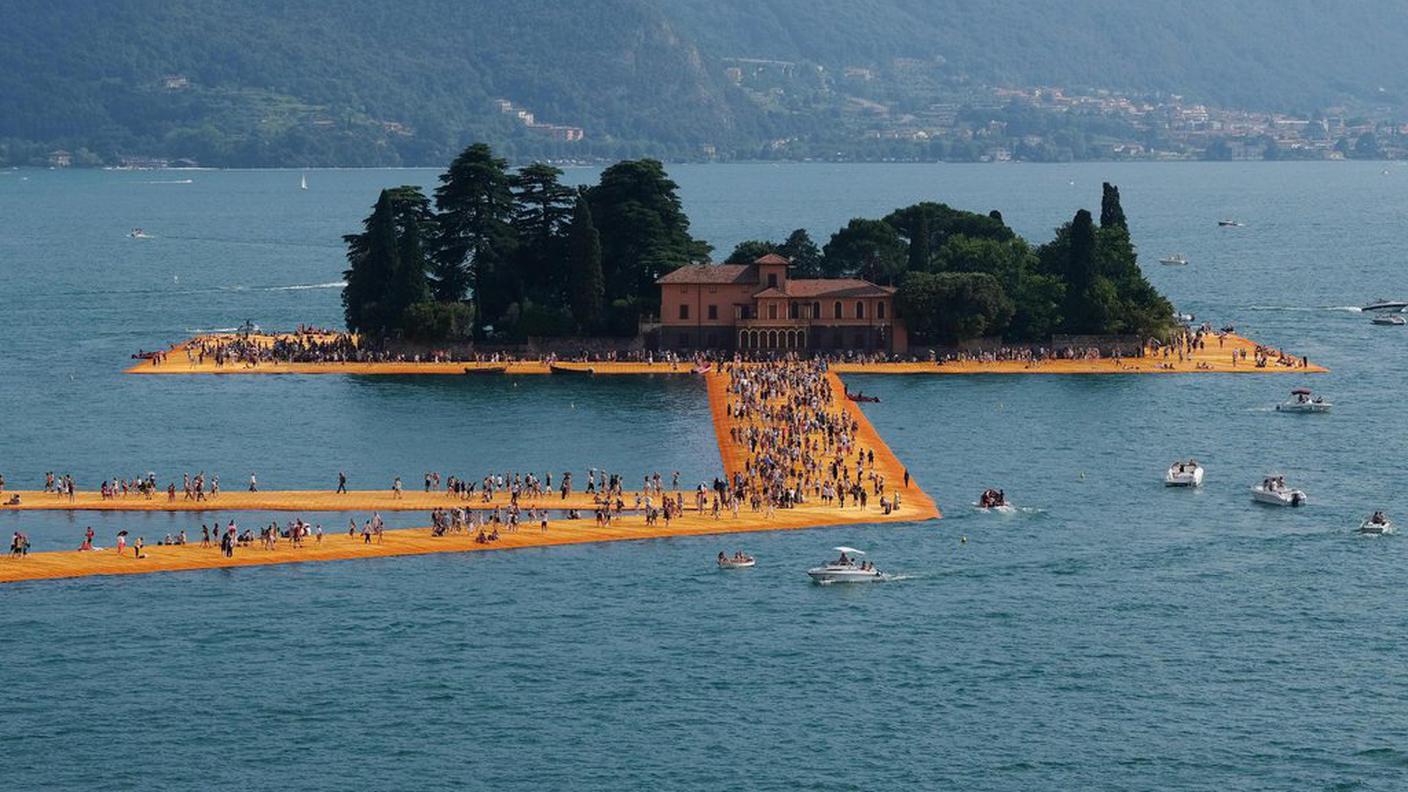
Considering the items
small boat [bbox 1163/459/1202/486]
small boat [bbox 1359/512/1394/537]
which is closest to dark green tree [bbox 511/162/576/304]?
small boat [bbox 1163/459/1202/486]

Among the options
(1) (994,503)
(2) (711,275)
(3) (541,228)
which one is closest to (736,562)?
(1) (994,503)

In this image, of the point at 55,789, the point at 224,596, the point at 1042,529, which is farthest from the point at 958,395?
the point at 55,789

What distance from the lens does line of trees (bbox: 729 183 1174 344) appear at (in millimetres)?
145750

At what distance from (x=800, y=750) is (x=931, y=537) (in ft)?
85.1

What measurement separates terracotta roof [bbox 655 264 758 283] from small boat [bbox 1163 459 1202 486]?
4635cm

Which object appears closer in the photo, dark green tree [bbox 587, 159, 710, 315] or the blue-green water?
the blue-green water

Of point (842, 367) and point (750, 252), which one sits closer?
point (842, 367)

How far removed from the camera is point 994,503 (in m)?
98.4

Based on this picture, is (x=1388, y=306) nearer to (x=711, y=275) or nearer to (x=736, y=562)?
(x=711, y=275)

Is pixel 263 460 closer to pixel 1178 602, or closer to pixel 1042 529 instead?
pixel 1042 529

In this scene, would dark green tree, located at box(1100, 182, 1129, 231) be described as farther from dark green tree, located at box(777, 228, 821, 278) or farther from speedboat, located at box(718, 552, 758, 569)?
speedboat, located at box(718, 552, 758, 569)

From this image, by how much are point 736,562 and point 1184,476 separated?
2522 cm

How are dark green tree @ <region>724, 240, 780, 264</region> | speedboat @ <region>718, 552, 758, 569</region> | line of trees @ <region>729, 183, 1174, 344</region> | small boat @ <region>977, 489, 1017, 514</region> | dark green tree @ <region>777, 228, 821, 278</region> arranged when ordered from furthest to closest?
1. dark green tree @ <region>777, 228, 821, 278</region>
2. dark green tree @ <region>724, 240, 780, 264</region>
3. line of trees @ <region>729, 183, 1174, 344</region>
4. small boat @ <region>977, 489, 1017, 514</region>
5. speedboat @ <region>718, 552, 758, 569</region>

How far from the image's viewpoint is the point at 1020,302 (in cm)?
14950
